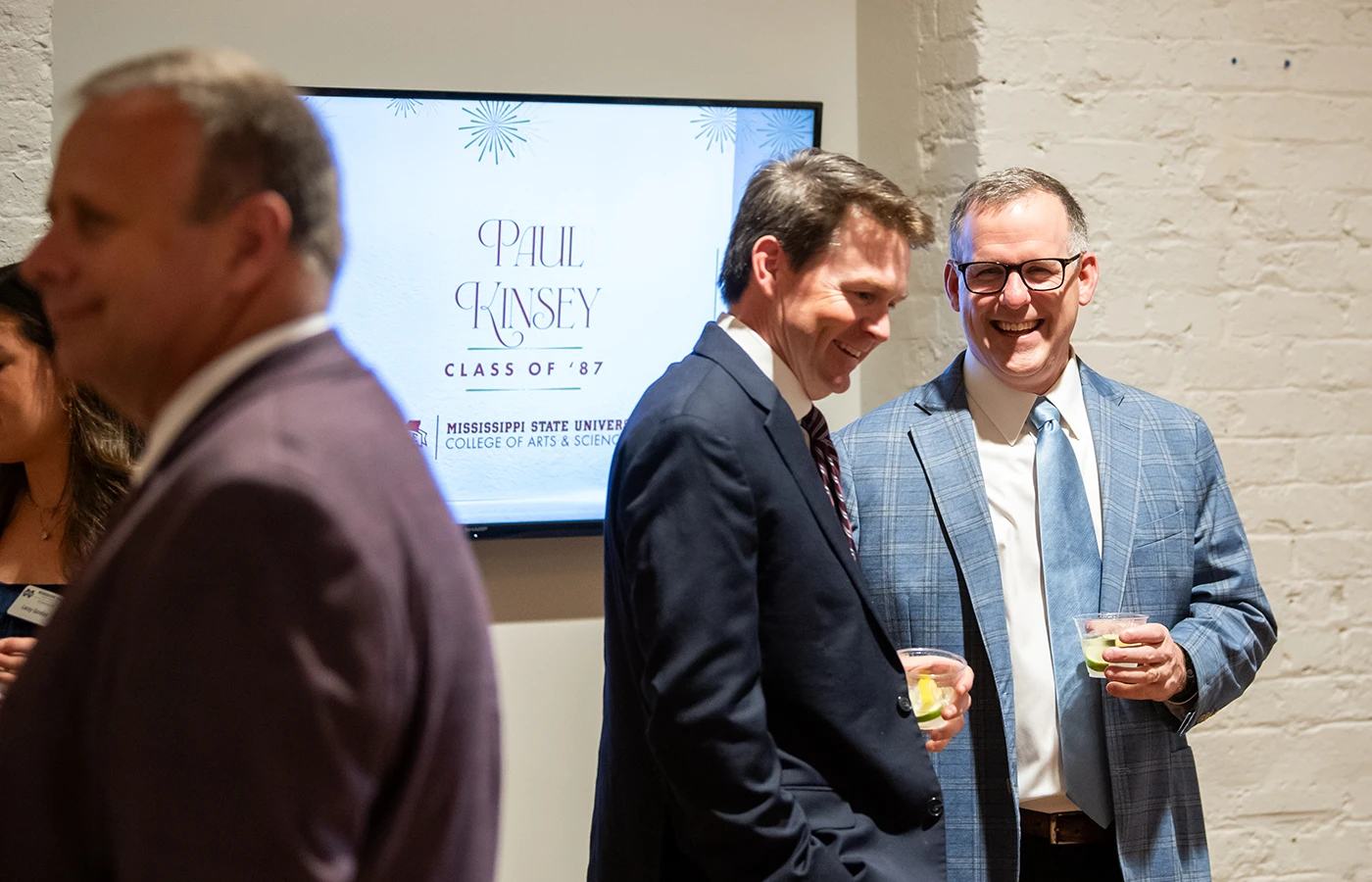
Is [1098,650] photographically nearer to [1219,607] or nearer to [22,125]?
[1219,607]

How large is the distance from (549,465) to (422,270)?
19.5 inches

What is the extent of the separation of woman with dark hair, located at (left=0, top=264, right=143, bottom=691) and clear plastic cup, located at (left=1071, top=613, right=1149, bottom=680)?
4.65ft

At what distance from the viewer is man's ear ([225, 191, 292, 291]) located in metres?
0.85

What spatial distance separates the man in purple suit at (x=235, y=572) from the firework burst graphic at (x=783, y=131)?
6.89 feet

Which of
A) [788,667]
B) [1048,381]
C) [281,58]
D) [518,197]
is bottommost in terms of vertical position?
[788,667]

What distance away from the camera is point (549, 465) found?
9.29 feet

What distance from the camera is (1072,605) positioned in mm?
2002

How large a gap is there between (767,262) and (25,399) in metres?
1.07

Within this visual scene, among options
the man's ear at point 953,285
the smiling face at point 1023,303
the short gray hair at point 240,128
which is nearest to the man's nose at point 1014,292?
the smiling face at point 1023,303

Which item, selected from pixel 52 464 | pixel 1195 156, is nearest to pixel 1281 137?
pixel 1195 156

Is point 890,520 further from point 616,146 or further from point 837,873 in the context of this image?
point 616,146

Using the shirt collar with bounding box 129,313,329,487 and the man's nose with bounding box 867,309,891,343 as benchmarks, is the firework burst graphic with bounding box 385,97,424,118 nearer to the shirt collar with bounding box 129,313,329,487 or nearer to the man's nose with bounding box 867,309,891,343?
the man's nose with bounding box 867,309,891,343

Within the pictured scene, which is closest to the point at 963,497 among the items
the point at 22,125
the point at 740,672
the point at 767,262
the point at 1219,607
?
the point at 1219,607

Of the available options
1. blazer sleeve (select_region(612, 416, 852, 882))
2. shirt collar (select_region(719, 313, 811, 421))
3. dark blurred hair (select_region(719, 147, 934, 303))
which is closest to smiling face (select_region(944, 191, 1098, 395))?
dark blurred hair (select_region(719, 147, 934, 303))
